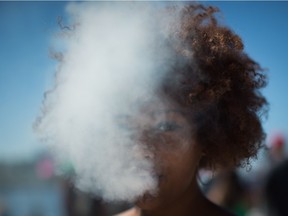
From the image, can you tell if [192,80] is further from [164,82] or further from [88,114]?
[88,114]

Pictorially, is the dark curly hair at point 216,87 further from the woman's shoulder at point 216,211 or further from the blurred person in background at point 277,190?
the blurred person in background at point 277,190

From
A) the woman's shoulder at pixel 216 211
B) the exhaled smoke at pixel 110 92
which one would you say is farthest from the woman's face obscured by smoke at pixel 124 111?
the woman's shoulder at pixel 216 211

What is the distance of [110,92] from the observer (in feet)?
8.37

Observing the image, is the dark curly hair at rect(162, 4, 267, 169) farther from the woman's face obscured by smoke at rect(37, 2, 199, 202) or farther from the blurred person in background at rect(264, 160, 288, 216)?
the blurred person in background at rect(264, 160, 288, 216)

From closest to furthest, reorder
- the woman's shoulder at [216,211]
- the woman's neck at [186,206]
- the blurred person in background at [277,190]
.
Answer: the blurred person in background at [277,190], the woman's neck at [186,206], the woman's shoulder at [216,211]

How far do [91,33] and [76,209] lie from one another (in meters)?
2.90

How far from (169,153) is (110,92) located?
0.44m

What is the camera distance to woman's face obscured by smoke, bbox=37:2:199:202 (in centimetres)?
251

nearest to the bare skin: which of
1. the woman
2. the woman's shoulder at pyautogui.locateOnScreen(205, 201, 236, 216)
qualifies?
the woman

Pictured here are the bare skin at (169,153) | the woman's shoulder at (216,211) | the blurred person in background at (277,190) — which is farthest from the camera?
the woman's shoulder at (216,211)

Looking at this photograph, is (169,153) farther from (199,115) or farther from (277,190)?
(277,190)

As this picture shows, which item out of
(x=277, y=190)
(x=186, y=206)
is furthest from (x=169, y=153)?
(x=277, y=190)

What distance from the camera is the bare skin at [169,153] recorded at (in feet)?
8.23

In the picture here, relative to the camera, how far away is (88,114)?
2709 millimetres
